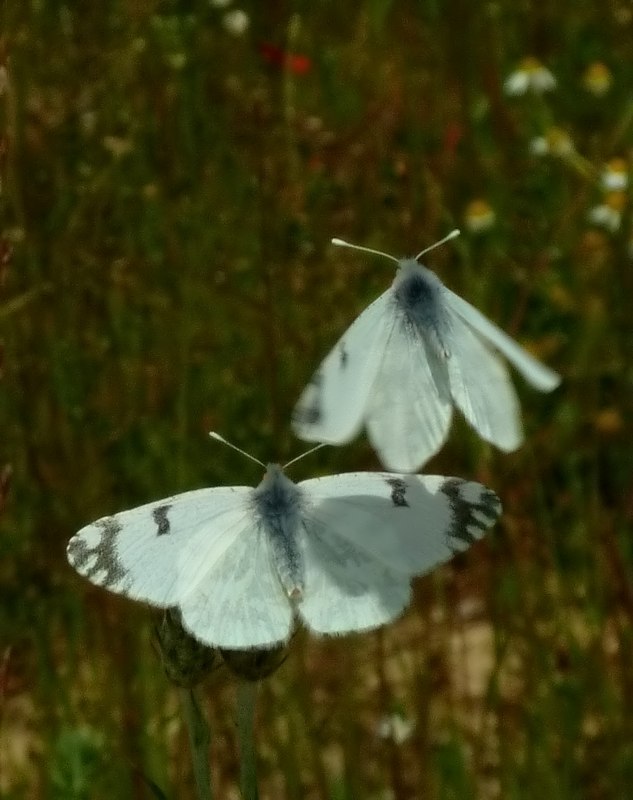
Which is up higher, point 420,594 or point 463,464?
point 463,464

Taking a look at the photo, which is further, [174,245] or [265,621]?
[174,245]

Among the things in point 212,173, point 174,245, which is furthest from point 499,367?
point 212,173

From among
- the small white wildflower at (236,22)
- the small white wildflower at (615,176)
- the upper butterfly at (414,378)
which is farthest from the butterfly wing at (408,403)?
the small white wildflower at (236,22)

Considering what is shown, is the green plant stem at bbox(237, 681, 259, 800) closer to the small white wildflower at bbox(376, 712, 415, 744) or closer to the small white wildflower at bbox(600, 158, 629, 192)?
the small white wildflower at bbox(376, 712, 415, 744)

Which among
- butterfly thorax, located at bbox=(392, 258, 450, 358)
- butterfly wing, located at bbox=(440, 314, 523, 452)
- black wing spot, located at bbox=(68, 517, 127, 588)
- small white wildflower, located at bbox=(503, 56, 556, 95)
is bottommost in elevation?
black wing spot, located at bbox=(68, 517, 127, 588)

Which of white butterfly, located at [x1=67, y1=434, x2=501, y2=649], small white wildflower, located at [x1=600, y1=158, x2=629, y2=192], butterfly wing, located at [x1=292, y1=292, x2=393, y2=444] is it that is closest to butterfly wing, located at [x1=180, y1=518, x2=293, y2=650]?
white butterfly, located at [x1=67, y1=434, x2=501, y2=649]

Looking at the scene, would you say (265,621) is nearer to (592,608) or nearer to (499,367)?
(499,367)
